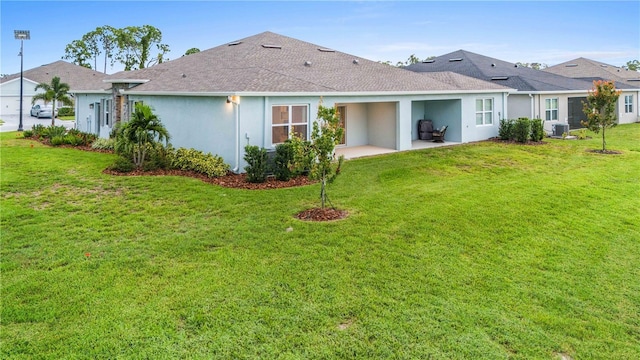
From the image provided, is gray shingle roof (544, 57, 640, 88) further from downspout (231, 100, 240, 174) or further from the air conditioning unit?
downspout (231, 100, 240, 174)

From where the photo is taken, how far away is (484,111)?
22.3m

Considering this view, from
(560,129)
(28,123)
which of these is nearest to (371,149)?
(560,129)

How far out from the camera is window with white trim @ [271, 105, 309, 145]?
579 inches

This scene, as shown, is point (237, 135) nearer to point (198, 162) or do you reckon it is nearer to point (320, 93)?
point (198, 162)

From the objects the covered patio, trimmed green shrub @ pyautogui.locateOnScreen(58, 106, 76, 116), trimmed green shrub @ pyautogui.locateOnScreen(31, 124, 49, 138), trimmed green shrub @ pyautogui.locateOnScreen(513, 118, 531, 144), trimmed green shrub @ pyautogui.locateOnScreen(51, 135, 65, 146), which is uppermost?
trimmed green shrub @ pyautogui.locateOnScreen(58, 106, 76, 116)

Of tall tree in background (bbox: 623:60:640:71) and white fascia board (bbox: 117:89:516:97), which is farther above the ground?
tall tree in background (bbox: 623:60:640:71)

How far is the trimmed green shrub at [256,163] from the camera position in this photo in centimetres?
1288

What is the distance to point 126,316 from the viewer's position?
515 centimetres

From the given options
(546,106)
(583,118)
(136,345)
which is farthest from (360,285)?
(583,118)

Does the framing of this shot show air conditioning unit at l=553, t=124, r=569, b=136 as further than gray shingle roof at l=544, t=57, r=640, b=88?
No

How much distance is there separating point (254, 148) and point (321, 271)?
→ 7341 mm

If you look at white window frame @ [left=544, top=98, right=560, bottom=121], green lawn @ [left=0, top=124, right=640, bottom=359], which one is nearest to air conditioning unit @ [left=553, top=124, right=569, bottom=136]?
white window frame @ [left=544, top=98, right=560, bottom=121]

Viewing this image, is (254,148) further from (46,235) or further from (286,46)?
(286,46)

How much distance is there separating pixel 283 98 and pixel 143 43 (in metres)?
49.9
